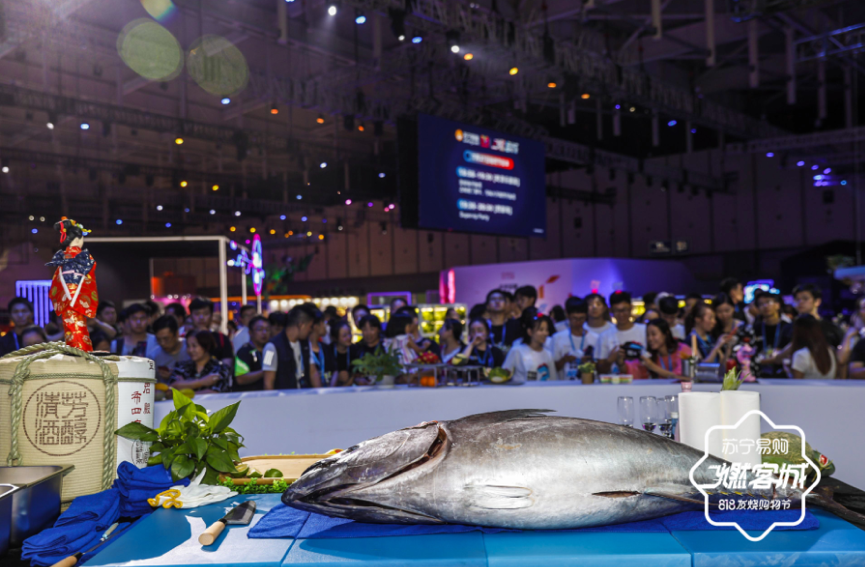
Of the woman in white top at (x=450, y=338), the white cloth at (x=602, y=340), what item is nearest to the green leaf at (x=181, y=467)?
the white cloth at (x=602, y=340)

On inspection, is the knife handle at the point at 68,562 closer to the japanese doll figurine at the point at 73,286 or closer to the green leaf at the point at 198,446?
the green leaf at the point at 198,446

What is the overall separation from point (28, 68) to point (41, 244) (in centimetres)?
1336

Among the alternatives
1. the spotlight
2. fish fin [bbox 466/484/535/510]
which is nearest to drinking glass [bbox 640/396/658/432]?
fish fin [bbox 466/484/535/510]

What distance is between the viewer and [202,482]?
54.2 inches

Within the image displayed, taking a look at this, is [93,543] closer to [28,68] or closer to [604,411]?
[604,411]

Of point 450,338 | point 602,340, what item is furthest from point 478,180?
point 602,340

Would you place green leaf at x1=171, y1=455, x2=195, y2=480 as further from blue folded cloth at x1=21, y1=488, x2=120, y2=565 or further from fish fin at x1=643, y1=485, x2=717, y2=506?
fish fin at x1=643, y1=485, x2=717, y2=506

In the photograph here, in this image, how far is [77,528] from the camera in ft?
3.72

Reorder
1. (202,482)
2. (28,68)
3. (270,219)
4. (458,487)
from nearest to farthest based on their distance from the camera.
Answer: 1. (458,487)
2. (202,482)
3. (28,68)
4. (270,219)

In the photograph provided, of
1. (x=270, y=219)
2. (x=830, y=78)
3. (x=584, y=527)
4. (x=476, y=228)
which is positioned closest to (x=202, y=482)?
(x=584, y=527)

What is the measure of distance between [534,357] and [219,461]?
2.96m

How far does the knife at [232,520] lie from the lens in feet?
3.45

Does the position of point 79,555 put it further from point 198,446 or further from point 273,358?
point 273,358

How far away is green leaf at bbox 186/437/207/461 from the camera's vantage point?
1.35 meters
